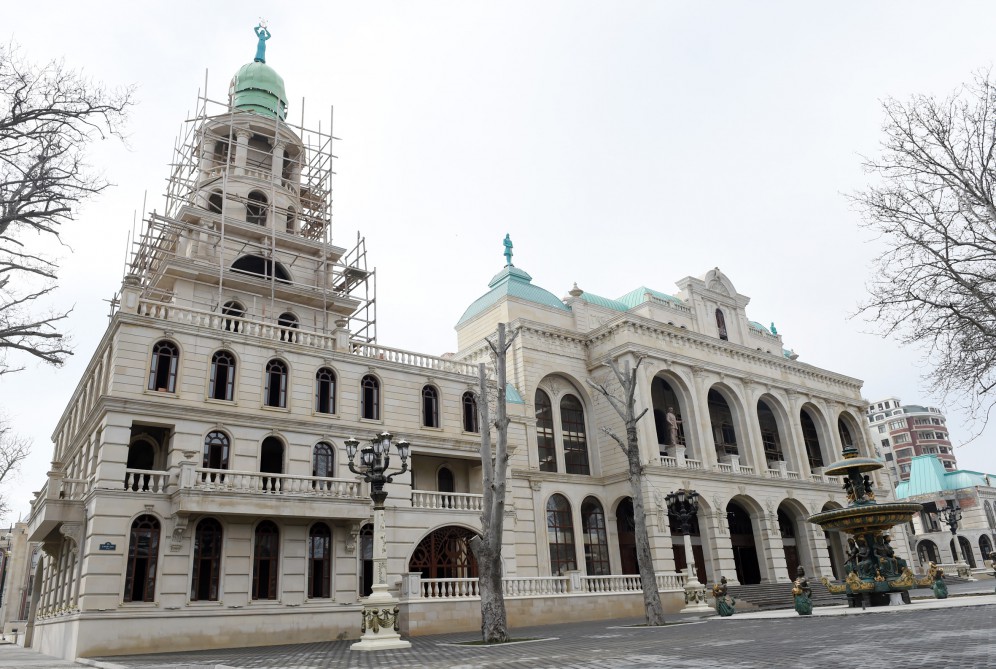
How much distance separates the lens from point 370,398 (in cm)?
2927

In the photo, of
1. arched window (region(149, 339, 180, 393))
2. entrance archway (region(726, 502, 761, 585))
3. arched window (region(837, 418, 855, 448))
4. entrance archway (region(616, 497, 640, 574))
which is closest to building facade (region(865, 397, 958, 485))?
arched window (region(837, 418, 855, 448))

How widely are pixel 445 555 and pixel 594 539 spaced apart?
10621 millimetres

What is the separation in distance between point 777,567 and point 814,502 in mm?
6843

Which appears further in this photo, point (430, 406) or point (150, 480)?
point (430, 406)

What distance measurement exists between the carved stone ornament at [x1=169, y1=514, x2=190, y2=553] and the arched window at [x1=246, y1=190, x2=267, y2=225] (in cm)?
1584

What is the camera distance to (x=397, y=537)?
26.7m

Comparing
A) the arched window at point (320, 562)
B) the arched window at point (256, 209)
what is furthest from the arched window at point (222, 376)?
the arched window at point (256, 209)

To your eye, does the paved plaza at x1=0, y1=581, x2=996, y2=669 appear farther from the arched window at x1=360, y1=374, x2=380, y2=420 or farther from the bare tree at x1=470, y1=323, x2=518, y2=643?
the arched window at x1=360, y1=374, x2=380, y2=420

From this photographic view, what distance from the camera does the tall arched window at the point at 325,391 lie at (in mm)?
27844

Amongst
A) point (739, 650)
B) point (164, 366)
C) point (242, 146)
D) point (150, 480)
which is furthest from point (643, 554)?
point (242, 146)

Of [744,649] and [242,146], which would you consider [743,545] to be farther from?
[242,146]

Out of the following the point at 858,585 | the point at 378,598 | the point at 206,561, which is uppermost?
the point at 206,561

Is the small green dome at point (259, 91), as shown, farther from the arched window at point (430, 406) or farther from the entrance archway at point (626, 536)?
the entrance archway at point (626, 536)

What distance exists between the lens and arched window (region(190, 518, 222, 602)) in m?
22.7
